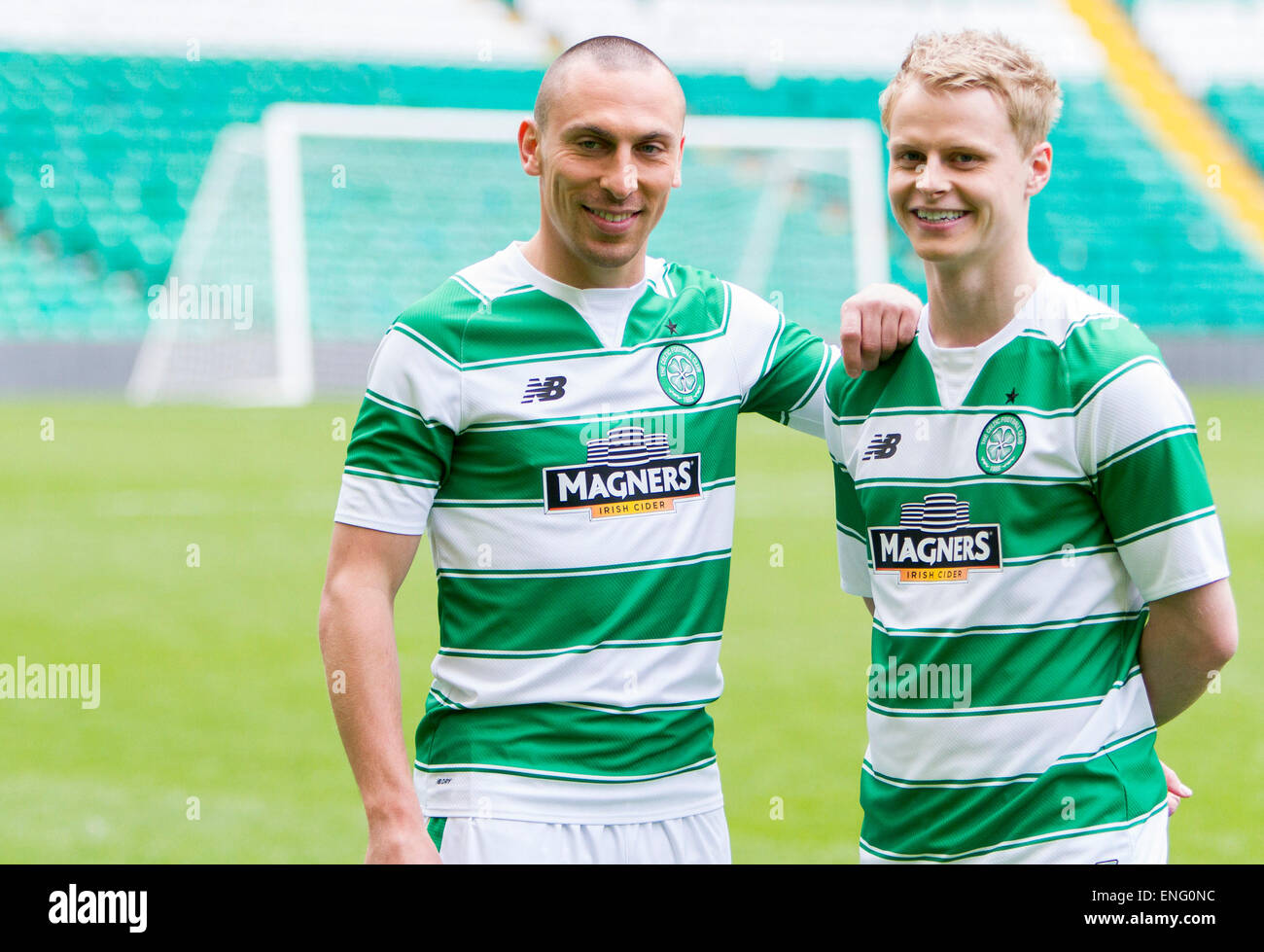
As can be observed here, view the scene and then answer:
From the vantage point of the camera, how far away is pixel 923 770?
215 centimetres

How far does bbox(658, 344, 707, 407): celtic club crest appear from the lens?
236 cm

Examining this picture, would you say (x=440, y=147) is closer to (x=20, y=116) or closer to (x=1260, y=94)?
(x=20, y=116)

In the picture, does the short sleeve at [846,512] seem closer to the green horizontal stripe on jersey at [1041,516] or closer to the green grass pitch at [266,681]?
the green horizontal stripe on jersey at [1041,516]

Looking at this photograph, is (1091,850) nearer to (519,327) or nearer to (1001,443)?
(1001,443)

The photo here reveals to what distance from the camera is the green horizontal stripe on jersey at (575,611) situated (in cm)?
225

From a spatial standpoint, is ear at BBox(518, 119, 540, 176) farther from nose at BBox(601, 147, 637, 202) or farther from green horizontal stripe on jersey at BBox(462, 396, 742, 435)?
green horizontal stripe on jersey at BBox(462, 396, 742, 435)

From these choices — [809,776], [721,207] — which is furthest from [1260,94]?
[809,776]

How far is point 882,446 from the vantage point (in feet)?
7.39

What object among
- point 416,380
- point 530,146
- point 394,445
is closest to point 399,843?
point 394,445

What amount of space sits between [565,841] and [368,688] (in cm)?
39

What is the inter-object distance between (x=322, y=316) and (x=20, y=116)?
19.5 feet

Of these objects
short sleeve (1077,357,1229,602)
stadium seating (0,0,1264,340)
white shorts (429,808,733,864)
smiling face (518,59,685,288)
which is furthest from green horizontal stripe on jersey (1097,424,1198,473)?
stadium seating (0,0,1264,340)

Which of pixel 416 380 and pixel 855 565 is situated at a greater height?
pixel 416 380
